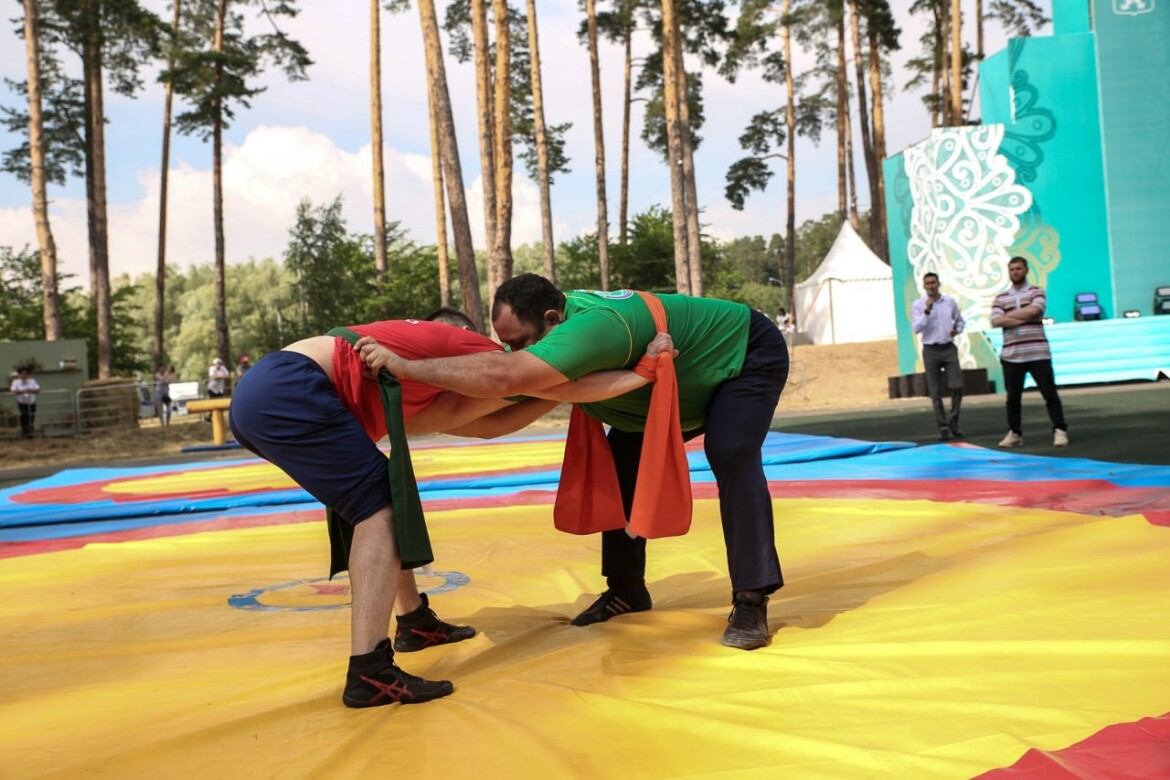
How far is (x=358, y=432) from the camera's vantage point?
2.80m

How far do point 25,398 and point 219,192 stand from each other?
1000 cm

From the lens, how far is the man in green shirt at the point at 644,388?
9.23 ft

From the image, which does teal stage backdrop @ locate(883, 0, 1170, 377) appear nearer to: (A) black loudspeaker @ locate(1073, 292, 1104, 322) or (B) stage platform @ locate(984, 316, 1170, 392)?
(A) black loudspeaker @ locate(1073, 292, 1104, 322)

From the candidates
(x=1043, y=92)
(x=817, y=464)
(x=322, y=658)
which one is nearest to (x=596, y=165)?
(x=1043, y=92)

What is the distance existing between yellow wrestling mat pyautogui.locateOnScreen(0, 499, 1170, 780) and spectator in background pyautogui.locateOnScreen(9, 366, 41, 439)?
1497 cm

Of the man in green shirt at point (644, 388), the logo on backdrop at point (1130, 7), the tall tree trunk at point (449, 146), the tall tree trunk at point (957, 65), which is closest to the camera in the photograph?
the man in green shirt at point (644, 388)

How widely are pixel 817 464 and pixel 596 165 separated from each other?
23.6 meters

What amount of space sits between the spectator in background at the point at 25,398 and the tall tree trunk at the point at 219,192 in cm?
711

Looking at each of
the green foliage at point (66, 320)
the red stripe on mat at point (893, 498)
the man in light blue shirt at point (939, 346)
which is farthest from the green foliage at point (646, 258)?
the red stripe on mat at point (893, 498)

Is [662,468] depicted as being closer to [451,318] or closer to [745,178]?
[451,318]

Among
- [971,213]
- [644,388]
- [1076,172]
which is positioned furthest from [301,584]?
[1076,172]

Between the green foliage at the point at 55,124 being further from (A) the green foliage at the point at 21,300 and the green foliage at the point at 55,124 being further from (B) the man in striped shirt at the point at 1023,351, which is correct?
(B) the man in striped shirt at the point at 1023,351

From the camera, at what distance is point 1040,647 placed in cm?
256

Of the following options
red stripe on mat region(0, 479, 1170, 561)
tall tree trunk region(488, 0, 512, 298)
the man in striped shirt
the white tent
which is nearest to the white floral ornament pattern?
tall tree trunk region(488, 0, 512, 298)
